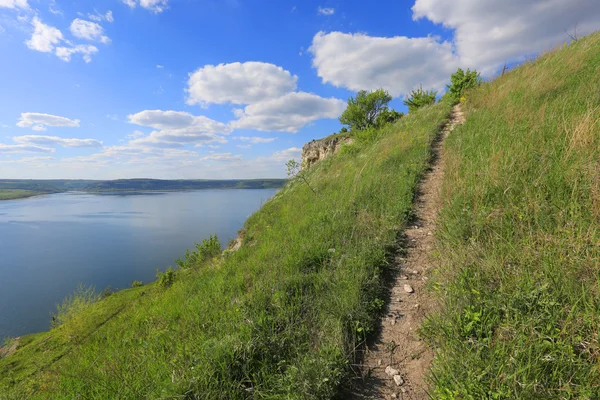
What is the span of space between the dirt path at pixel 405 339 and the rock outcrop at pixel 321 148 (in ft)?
161

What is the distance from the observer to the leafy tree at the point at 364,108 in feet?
159

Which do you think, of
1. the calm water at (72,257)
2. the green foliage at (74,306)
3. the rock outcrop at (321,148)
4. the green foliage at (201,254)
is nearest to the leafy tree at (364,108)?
the rock outcrop at (321,148)

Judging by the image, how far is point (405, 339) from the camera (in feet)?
10.3

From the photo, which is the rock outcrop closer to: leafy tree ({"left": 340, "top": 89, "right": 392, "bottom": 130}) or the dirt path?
leafy tree ({"left": 340, "top": 89, "right": 392, "bottom": 130})

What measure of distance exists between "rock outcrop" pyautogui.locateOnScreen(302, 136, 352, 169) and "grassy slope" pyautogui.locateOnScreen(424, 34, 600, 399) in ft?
160

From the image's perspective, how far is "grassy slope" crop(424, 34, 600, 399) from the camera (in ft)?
6.66

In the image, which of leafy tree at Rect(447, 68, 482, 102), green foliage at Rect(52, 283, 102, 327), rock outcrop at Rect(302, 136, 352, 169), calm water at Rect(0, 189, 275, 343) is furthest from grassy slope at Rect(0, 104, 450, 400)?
rock outcrop at Rect(302, 136, 352, 169)

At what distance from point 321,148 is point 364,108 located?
1577 cm

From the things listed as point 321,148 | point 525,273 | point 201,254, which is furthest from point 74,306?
point 321,148

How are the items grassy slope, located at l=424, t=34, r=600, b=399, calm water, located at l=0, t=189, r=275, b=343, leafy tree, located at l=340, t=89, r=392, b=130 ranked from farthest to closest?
leafy tree, located at l=340, t=89, r=392, b=130 → calm water, located at l=0, t=189, r=275, b=343 → grassy slope, located at l=424, t=34, r=600, b=399

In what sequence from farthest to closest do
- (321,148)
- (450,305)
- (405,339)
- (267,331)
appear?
(321,148) → (267,331) → (405,339) → (450,305)

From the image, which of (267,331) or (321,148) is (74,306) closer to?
(267,331)

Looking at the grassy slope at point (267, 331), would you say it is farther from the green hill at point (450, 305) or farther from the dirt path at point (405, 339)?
the dirt path at point (405, 339)

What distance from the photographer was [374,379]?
2811 millimetres
